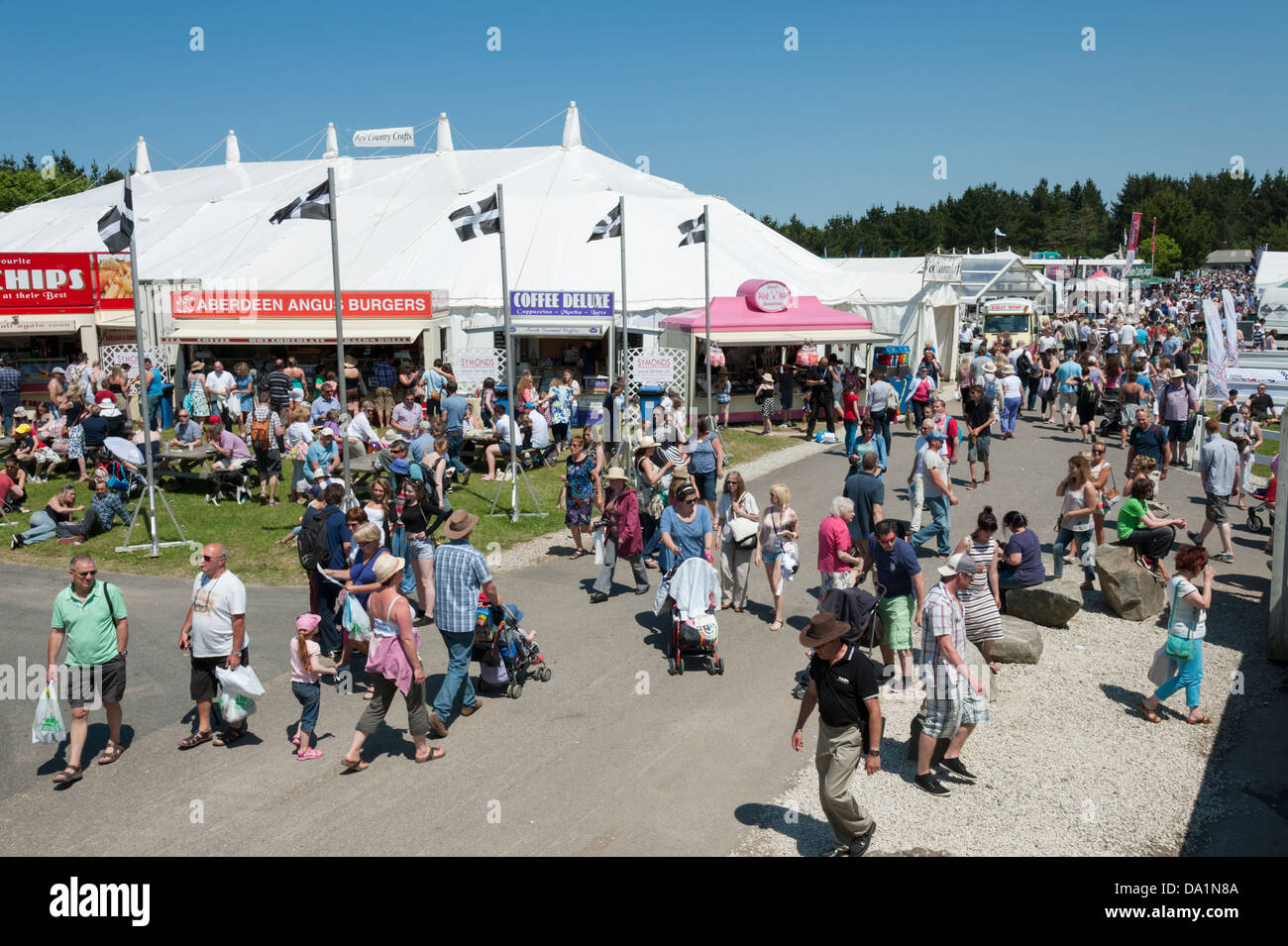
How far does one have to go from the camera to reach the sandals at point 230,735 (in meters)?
7.23

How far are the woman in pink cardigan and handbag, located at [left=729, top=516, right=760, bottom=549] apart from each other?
1068mm

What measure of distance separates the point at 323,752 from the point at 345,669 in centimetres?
138

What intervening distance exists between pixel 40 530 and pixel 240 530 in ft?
8.65

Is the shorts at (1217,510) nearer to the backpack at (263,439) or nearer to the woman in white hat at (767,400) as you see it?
the woman in white hat at (767,400)

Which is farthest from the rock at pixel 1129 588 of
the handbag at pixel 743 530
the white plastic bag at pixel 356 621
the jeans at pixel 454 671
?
the white plastic bag at pixel 356 621

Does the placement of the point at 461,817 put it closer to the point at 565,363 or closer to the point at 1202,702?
the point at 1202,702

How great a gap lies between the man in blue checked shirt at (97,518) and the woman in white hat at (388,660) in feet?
26.8

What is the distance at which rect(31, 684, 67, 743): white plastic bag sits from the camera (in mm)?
6539

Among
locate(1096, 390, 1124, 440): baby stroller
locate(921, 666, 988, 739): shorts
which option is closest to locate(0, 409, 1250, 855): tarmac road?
locate(921, 666, 988, 739): shorts

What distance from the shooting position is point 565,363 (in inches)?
931

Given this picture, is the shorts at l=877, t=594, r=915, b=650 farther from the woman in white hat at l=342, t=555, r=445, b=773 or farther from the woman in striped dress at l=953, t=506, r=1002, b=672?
the woman in white hat at l=342, t=555, r=445, b=773

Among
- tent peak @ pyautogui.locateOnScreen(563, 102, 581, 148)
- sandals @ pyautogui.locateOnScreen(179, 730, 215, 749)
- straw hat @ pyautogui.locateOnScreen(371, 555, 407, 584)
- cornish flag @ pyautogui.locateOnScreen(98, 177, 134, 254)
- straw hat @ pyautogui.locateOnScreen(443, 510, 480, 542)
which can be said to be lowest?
sandals @ pyautogui.locateOnScreen(179, 730, 215, 749)

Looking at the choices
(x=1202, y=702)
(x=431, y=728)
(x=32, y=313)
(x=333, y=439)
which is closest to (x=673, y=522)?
(x=431, y=728)

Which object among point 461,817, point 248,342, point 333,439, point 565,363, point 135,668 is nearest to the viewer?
point 461,817
